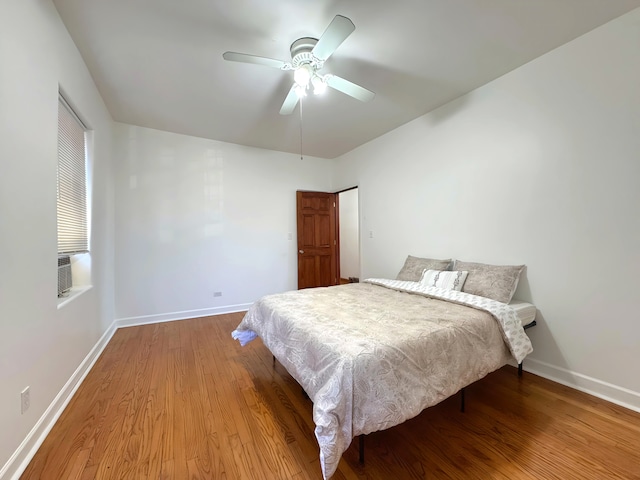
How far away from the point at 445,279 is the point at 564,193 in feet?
3.87

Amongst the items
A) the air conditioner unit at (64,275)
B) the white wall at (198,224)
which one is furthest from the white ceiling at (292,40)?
the air conditioner unit at (64,275)

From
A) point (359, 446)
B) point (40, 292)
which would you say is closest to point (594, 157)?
point (359, 446)

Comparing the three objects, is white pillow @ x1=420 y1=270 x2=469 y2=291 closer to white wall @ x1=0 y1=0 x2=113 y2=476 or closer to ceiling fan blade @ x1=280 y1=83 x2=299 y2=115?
ceiling fan blade @ x1=280 y1=83 x2=299 y2=115

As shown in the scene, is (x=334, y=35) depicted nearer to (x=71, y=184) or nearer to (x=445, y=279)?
(x=445, y=279)

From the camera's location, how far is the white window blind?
204 centimetres

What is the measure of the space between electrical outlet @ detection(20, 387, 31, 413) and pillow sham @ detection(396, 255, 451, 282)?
124 inches

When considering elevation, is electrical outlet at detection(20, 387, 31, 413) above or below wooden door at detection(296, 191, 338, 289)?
below

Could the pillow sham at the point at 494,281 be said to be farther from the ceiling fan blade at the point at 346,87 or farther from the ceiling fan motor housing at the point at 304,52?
the ceiling fan motor housing at the point at 304,52

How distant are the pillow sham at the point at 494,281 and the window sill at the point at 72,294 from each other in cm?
332

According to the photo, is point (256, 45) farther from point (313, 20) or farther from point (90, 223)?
point (90, 223)

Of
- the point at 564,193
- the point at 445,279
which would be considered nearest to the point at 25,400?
the point at 445,279

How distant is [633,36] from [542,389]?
8.65ft

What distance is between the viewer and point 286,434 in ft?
5.29

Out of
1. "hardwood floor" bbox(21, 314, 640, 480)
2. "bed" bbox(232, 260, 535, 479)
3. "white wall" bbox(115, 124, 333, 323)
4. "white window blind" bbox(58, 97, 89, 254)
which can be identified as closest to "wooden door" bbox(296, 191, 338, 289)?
"white wall" bbox(115, 124, 333, 323)
